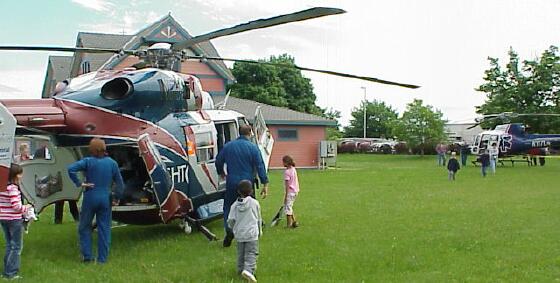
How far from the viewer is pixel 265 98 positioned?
51.6m

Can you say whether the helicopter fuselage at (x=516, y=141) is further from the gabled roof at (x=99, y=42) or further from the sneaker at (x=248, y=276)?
the sneaker at (x=248, y=276)

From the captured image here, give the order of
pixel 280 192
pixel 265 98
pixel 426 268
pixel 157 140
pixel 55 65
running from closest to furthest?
1. pixel 426 268
2. pixel 157 140
3. pixel 280 192
4. pixel 55 65
5. pixel 265 98

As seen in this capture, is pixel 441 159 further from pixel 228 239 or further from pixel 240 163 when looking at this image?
pixel 240 163

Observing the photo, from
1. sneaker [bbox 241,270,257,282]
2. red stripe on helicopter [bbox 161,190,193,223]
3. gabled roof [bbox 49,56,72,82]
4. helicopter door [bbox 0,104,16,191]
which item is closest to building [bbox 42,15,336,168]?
gabled roof [bbox 49,56,72,82]

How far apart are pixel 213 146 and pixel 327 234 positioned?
2.47 meters

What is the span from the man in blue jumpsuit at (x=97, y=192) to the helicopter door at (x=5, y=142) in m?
0.98

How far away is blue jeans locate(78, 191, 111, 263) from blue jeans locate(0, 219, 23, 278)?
3.15 feet

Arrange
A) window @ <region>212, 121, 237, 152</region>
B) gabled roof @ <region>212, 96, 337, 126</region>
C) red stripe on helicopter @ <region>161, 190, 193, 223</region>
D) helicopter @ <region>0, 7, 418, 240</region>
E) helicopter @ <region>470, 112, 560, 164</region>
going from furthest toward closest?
helicopter @ <region>470, 112, 560, 164</region> → gabled roof @ <region>212, 96, 337, 126</region> → window @ <region>212, 121, 237, 152</region> → red stripe on helicopter @ <region>161, 190, 193, 223</region> → helicopter @ <region>0, 7, 418, 240</region>

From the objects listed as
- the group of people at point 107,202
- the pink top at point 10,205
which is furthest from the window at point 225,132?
the pink top at point 10,205

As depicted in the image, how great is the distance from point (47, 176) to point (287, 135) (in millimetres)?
25224

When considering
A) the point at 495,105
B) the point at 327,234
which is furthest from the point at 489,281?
the point at 495,105

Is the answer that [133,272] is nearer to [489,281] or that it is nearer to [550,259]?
[489,281]

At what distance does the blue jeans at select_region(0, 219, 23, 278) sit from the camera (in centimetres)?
734

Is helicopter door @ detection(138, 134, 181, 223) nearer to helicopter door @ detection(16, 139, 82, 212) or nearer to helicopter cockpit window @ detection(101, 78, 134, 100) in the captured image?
helicopter cockpit window @ detection(101, 78, 134, 100)
